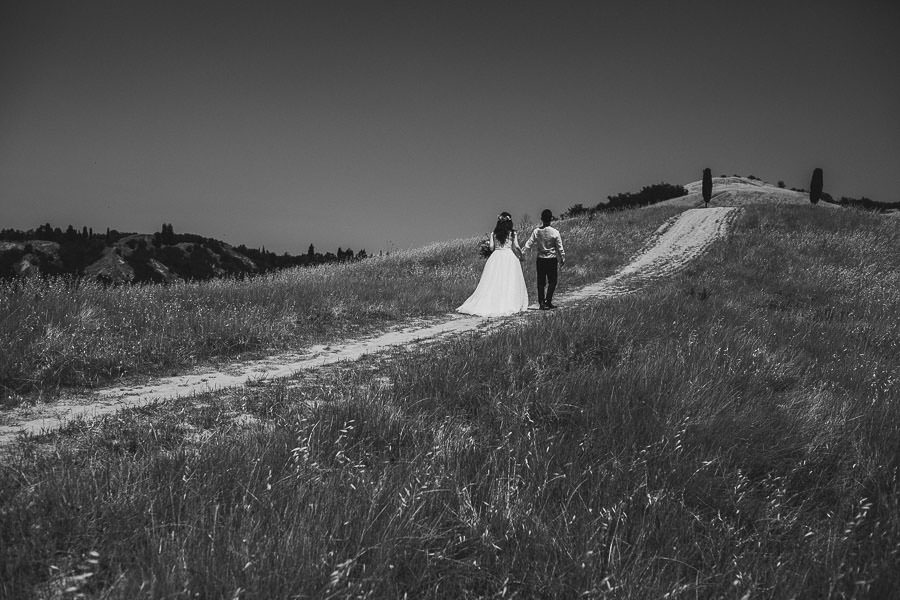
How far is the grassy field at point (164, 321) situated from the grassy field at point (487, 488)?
2.00m

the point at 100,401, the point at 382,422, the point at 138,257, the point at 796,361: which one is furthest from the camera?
the point at 138,257

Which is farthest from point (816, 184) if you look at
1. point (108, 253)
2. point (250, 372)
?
point (108, 253)

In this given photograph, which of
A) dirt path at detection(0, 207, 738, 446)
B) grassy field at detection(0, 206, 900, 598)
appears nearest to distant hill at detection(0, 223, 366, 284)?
dirt path at detection(0, 207, 738, 446)

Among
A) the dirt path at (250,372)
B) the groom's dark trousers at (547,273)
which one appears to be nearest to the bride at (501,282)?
the groom's dark trousers at (547,273)

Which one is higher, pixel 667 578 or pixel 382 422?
pixel 382 422

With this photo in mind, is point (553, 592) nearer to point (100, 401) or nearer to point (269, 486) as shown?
point (269, 486)

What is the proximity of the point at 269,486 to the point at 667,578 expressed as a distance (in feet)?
6.47

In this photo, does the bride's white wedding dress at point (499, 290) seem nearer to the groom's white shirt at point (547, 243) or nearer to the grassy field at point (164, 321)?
the groom's white shirt at point (547, 243)

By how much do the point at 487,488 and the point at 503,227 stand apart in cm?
1127

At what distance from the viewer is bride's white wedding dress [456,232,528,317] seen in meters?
12.4

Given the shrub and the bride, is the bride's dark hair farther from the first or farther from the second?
the shrub

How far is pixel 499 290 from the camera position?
41.6ft

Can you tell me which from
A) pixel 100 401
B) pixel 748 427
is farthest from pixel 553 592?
pixel 100 401

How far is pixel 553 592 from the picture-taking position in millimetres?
2027
